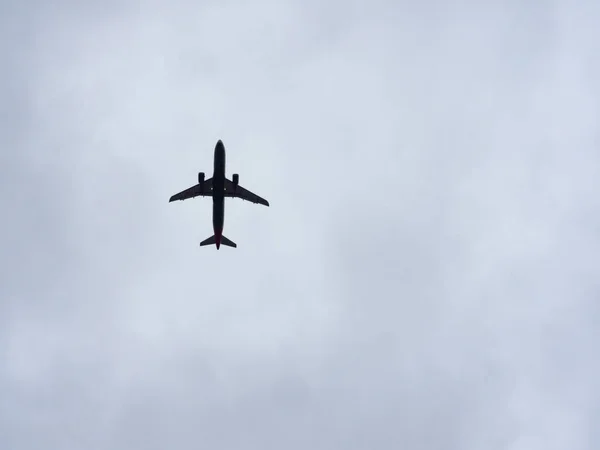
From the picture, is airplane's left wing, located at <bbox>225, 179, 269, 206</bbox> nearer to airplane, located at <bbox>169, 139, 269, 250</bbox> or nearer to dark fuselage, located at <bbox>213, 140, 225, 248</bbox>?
airplane, located at <bbox>169, 139, 269, 250</bbox>

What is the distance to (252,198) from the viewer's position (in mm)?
114688

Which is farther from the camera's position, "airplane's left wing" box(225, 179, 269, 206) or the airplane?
"airplane's left wing" box(225, 179, 269, 206)

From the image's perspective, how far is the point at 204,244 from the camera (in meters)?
119

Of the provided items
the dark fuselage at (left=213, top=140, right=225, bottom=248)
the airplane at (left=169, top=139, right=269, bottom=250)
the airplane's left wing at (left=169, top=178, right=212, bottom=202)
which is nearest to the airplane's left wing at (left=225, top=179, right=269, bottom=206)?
the airplane at (left=169, top=139, right=269, bottom=250)

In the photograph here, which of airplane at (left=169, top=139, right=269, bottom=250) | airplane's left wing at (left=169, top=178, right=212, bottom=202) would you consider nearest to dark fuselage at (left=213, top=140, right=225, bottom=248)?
airplane at (left=169, top=139, right=269, bottom=250)

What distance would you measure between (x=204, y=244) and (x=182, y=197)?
1017cm

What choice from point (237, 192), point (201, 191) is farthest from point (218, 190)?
point (237, 192)

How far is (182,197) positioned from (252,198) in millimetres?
12067

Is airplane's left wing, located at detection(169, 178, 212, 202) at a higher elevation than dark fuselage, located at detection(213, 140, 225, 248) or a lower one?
higher

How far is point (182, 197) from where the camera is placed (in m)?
114

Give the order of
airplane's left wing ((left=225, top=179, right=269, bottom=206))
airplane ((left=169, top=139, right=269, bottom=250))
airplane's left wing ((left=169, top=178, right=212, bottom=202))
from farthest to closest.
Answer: airplane's left wing ((left=225, top=179, right=269, bottom=206)), airplane's left wing ((left=169, top=178, right=212, bottom=202)), airplane ((left=169, top=139, right=269, bottom=250))

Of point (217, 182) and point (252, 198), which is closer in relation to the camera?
point (217, 182)

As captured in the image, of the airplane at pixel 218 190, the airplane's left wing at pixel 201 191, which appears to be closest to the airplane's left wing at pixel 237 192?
the airplane at pixel 218 190

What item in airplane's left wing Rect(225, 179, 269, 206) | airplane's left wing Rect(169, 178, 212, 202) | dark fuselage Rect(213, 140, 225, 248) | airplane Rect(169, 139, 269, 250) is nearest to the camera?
dark fuselage Rect(213, 140, 225, 248)
